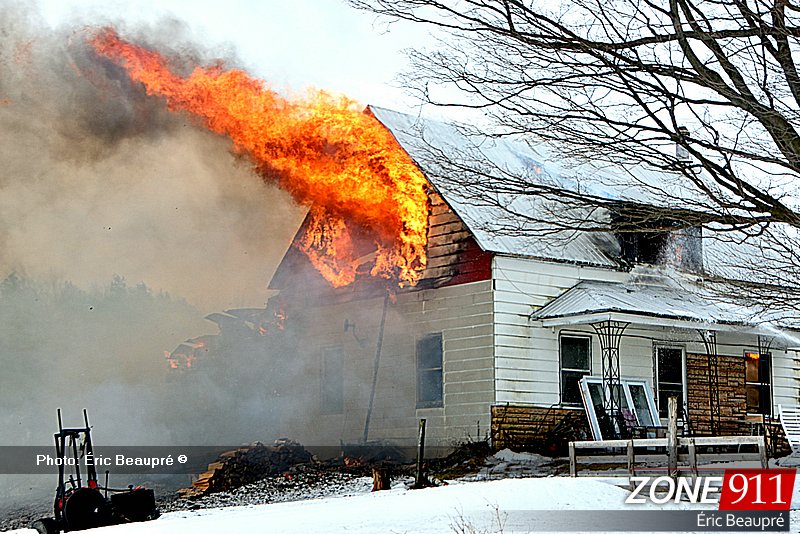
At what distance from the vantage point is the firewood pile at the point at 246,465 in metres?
18.4

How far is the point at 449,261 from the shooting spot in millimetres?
21047

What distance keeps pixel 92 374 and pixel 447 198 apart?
836 centimetres

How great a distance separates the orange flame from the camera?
19719 millimetres

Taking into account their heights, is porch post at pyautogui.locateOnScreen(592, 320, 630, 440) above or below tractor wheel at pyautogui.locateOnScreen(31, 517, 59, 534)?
above

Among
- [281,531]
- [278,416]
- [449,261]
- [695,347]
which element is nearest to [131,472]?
[278,416]

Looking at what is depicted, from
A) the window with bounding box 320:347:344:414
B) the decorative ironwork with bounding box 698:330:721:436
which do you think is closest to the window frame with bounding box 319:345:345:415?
the window with bounding box 320:347:344:414

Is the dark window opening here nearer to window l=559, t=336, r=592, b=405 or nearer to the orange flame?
window l=559, t=336, r=592, b=405

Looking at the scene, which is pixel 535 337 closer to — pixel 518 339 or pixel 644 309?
pixel 518 339

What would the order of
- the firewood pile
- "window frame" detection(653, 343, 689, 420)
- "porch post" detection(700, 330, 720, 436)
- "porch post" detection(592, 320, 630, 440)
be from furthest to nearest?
"porch post" detection(700, 330, 720, 436) < "window frame" detection(653, 343, 689, 420) < "porch post" detection(592, 320, 630, 440) < the firewood pile

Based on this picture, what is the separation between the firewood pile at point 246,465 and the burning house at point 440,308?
243cm

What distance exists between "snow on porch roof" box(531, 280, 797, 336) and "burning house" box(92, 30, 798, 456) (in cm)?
6

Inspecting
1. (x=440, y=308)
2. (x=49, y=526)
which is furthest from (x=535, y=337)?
(x=49, y=526)

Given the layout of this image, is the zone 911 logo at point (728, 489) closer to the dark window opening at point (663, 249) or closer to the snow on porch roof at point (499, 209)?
the snow on porch roof at point (499, 209)

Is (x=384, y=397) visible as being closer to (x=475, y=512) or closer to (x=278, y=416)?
(x=278, y=416)
